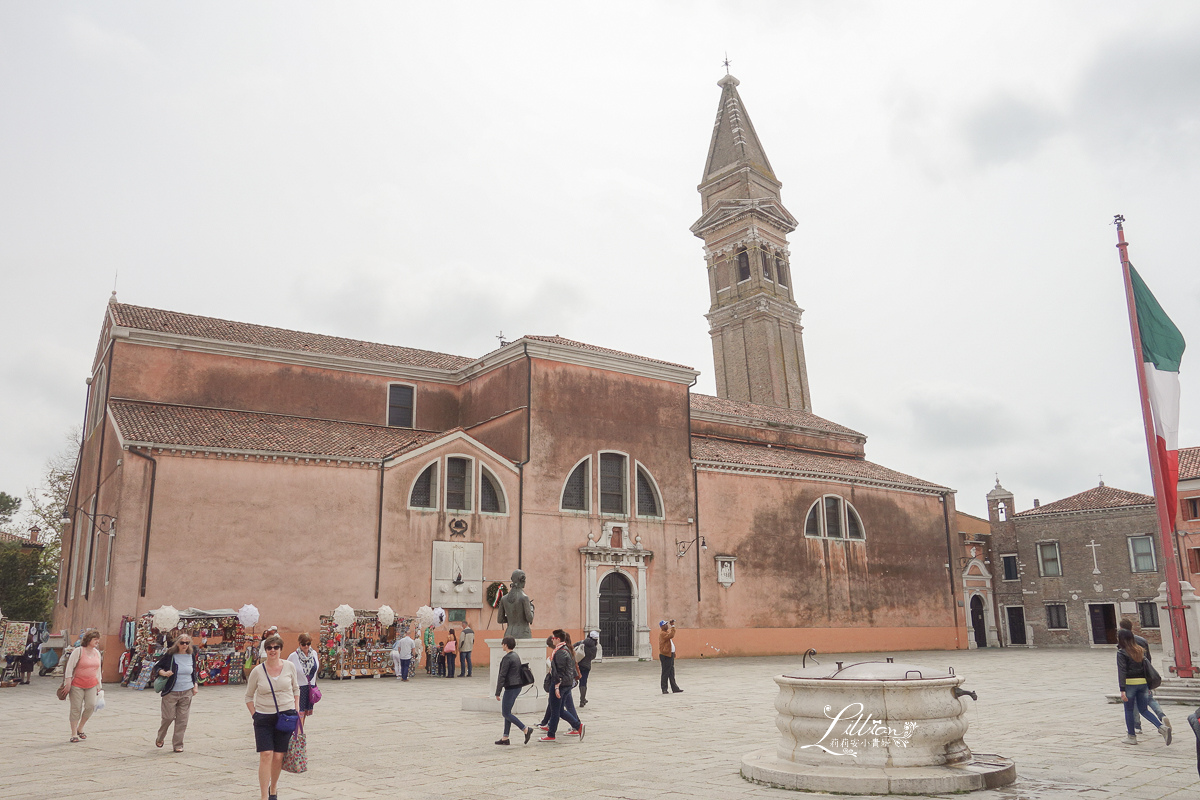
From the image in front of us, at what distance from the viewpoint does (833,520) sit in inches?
1264

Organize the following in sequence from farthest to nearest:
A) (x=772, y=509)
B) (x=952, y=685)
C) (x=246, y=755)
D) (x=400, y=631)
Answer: (x=772, y=509), (x=400, y=631), (x=246, y=755), (x=952, y=685)

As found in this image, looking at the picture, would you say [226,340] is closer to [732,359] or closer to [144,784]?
[144,784]

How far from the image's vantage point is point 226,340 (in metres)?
25.9

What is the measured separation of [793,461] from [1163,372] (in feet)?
59.4

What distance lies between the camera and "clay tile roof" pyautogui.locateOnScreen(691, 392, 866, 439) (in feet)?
116

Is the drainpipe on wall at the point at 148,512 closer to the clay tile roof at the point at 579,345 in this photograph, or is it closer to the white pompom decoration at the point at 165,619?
the white pompom decoration at the point at 165,619

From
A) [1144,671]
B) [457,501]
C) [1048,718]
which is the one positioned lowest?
[1048,718]

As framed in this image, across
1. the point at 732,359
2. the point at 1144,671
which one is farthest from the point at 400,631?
the point at 732,359

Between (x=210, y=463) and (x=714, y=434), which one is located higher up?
Answer: (x=714, y=434)

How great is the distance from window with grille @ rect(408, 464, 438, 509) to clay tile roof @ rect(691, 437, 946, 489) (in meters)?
9.01

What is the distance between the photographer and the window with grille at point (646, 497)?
27.7 meters

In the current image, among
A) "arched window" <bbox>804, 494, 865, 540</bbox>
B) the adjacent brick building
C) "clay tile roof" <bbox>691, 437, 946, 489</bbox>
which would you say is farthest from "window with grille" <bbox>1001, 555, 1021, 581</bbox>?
"arched window" <bbox>804, 494, 865, 540</bbox>

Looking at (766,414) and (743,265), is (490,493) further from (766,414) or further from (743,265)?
(743,265)

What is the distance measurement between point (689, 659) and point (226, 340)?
53.7 feet
